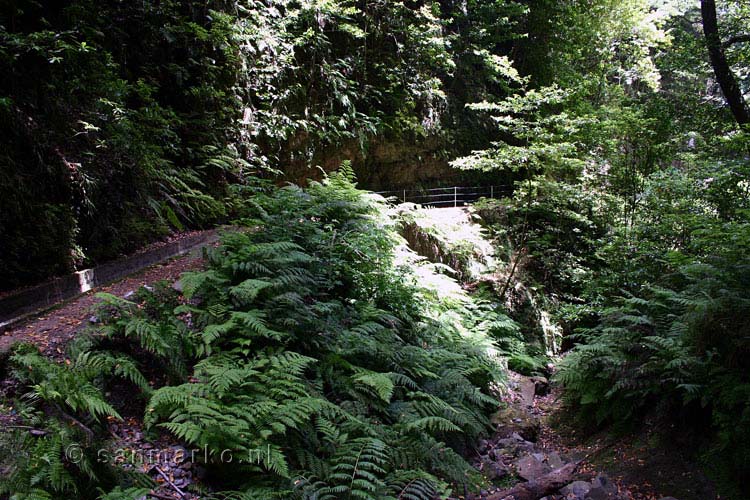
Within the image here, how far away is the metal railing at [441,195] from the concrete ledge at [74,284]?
7.79 meters

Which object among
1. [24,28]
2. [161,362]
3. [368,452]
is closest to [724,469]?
[368,452]

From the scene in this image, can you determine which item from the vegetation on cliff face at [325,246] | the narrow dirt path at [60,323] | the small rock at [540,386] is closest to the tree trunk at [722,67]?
the vegetation on cliff face at [325,246]

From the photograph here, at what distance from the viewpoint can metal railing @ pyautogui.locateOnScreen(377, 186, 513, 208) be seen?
44.9 feet

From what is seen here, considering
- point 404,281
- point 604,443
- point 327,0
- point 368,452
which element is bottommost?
point 604,443

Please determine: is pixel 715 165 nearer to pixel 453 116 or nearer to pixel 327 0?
pixel 453 116

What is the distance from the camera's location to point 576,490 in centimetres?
427

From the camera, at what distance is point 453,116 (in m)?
14.7

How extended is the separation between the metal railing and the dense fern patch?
23.3 ft

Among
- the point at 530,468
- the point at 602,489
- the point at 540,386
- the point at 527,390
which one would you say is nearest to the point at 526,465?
the point at 530,468

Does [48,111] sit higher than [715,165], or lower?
higher

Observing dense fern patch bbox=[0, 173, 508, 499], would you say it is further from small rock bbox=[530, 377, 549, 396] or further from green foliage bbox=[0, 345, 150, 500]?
small rock bbox=[530, 377, 549, 396]

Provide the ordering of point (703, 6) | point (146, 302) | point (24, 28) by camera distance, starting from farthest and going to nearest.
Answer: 1. point (703, 6)
2. point (24, 28)
3. point (146, 302)

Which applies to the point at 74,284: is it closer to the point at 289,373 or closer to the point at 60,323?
the point at 60,323

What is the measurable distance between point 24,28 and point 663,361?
981 cm
